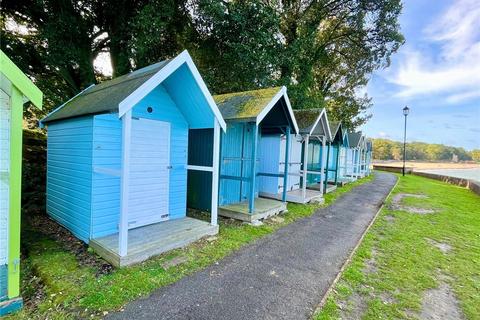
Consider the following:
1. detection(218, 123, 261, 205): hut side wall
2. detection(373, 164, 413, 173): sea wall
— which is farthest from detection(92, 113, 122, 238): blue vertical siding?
detection(373, 164, 413, 173): sea wall

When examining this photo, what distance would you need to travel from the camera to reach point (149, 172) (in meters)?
5.47

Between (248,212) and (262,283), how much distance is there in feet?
10.2

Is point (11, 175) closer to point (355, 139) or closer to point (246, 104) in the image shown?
point (246, 104)

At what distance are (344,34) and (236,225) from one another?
18809 mm

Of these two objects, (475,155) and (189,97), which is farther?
(475,155)

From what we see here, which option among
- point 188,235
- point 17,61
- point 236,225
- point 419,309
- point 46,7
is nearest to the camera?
point 419,309

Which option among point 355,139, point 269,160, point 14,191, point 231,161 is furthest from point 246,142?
point 355,139

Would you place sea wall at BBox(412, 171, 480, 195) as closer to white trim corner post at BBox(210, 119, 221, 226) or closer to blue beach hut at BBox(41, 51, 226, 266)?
white trim corner post at BBox(210, 119, 221, 226)

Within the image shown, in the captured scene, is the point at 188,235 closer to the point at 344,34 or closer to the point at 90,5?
the point at 90,5

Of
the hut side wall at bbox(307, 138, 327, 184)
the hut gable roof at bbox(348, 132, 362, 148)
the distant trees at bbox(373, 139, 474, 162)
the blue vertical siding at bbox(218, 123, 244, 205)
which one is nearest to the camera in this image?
the blue vertical siding at bbox(218, 123, 244, 205)

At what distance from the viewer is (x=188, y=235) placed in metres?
5.07

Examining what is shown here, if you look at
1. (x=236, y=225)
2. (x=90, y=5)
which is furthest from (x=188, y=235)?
(x=90, y=5)

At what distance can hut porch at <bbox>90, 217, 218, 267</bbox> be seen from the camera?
4.07 m

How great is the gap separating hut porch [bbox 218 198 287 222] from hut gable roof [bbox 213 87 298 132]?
2.66 meters
